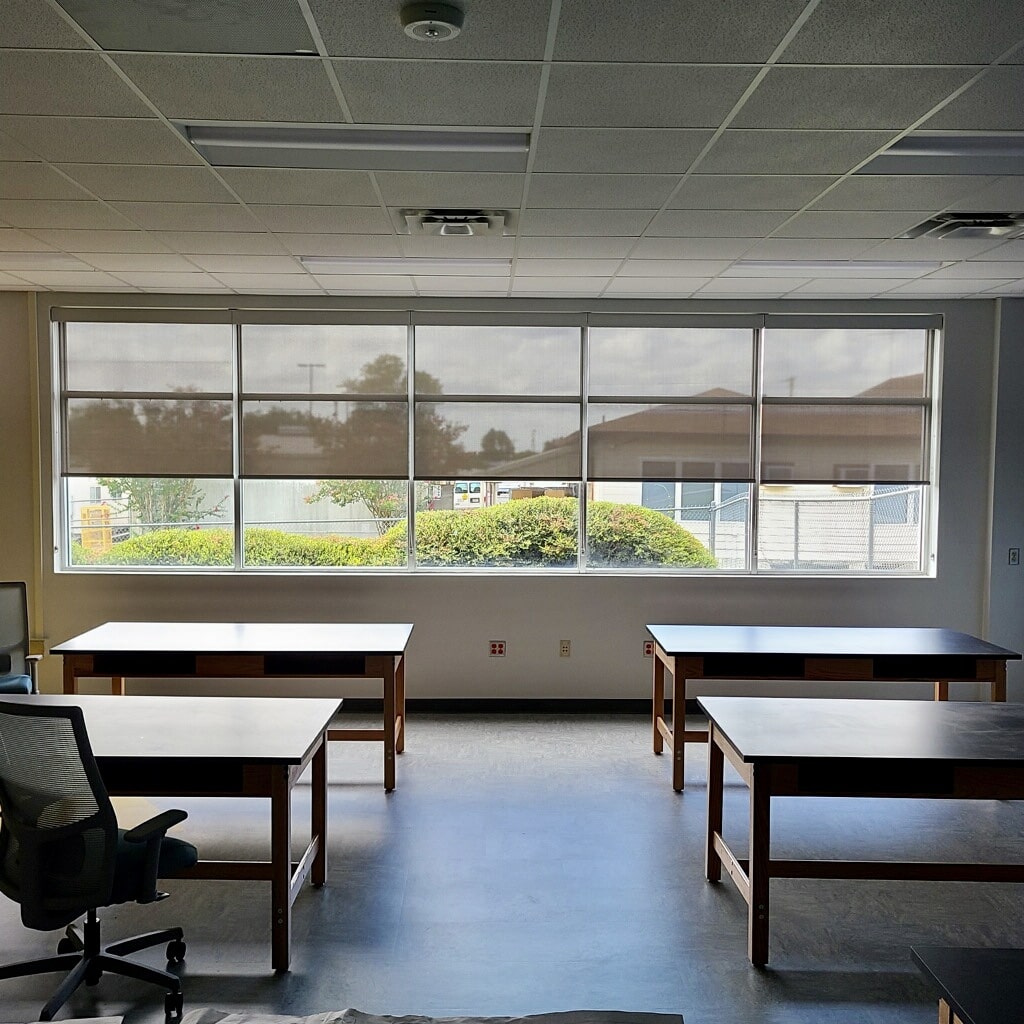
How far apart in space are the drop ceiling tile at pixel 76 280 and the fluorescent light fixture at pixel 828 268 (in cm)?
379

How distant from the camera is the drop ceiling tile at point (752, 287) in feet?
17.5

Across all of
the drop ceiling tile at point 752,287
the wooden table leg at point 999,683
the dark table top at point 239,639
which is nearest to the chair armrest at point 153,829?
the dark table top at point 239,639

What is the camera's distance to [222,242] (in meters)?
4.46

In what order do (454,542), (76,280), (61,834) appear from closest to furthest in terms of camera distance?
(61,834), (76,280), (454,542)

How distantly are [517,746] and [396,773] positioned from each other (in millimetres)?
843

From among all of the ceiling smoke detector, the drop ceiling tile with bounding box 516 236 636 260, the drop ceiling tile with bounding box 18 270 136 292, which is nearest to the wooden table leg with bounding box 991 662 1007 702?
the drop ceiling tile with bounding box 516 236 636 260

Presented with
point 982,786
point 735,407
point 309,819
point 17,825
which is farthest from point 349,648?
point 735,407

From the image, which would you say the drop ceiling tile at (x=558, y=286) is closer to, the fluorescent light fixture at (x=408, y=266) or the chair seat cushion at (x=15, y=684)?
the fluorescent light fixture at (x=408, y=266)

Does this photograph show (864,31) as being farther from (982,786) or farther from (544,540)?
(544,540)

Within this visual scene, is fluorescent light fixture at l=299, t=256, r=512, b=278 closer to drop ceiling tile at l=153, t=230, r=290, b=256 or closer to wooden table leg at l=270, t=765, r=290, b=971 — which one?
drop ceiling tile at l=153, t=230, r=290, b=256

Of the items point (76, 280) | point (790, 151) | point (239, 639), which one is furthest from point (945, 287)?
point (76, 280)

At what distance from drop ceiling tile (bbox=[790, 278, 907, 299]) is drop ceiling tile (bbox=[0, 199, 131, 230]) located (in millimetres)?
3937

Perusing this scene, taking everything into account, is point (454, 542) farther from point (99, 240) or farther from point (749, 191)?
point (749, 191)

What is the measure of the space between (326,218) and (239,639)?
221 cm
